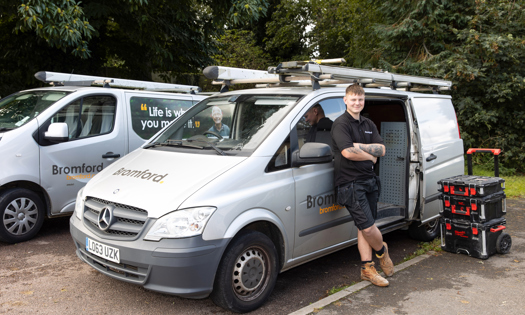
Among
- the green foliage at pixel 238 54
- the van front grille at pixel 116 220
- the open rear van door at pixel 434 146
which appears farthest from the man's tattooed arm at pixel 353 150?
the green foliage at pixel 238 54

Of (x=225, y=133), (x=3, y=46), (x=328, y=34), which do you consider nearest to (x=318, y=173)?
(x=225, y=133)

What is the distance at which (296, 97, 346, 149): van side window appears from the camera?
4.28 metres

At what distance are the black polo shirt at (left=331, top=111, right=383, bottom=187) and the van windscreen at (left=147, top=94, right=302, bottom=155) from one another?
19.9 inches

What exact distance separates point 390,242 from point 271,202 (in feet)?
9.68

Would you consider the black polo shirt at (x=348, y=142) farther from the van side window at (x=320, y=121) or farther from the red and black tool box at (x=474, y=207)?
the red and black tool box at (x=474, y=207)

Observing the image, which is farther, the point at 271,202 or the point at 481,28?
the point at 481,28

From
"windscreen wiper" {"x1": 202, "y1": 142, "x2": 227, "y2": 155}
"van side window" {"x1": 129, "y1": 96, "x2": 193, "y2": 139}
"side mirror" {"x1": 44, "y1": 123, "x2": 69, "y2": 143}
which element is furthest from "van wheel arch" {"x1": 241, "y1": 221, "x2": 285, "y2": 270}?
"van side window" {"x1": 129, "y1": 96, "x2": 193, "y2": 139}

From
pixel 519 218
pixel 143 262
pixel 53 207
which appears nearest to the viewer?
pixel 143 262

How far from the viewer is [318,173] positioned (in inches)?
168

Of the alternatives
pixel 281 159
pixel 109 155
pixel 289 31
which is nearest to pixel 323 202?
pixel 281 159

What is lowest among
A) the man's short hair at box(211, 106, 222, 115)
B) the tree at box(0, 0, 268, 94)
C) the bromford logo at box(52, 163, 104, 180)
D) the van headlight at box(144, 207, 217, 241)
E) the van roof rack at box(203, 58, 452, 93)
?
the van headlight at box(144, 207, 217, 241)

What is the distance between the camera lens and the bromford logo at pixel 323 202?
13.6ft

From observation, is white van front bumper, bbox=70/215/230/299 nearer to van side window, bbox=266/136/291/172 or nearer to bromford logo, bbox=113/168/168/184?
bromford logo, bbox=113/168/168/184

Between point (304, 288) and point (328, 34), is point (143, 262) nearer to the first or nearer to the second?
point (304, 288)
